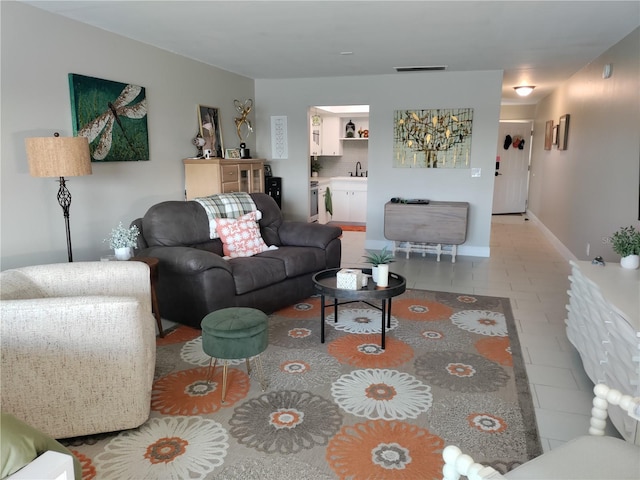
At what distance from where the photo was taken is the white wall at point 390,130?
5.88 meters

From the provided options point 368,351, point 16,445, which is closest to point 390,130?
point 368,351

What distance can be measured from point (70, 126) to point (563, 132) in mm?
6048

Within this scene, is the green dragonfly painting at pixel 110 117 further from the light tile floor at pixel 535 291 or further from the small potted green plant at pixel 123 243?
the light tile floor at pixel 535 291

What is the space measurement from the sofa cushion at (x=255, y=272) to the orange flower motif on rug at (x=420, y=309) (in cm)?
105

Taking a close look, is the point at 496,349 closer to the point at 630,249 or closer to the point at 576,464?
the point at 630,249

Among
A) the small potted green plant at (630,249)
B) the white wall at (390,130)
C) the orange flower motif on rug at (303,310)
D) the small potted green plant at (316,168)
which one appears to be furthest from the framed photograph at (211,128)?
the small potted green plant at (630,249)

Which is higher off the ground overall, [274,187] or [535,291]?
[274,187]

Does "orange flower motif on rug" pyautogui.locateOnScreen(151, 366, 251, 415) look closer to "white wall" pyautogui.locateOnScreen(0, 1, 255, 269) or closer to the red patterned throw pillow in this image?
the red patterned throw pillow

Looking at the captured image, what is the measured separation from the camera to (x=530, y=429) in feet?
7.52

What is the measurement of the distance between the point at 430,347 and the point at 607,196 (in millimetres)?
2543

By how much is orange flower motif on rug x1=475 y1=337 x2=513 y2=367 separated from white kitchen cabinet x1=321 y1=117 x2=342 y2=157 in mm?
6160

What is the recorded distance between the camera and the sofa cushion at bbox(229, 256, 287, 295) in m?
3.55

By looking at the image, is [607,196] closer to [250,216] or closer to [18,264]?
[250,216]

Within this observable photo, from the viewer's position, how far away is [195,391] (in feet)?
8.75
